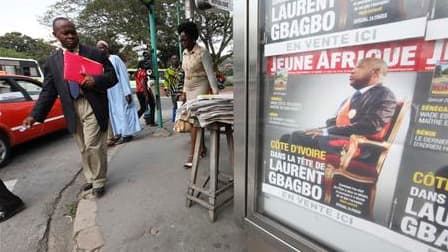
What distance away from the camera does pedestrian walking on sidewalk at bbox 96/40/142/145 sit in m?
4.46

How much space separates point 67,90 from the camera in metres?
2.51

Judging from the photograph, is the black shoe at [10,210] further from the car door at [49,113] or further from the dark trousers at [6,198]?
the car door at [49,113]

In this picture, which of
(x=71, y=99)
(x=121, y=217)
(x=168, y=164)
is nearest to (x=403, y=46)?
(x=121, y=217)

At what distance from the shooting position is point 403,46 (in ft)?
2.78

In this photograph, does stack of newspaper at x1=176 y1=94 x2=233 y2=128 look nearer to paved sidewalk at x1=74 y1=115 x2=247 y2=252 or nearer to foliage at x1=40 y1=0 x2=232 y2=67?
paved sidewalk at x1=74 y1=115 x2=247 y2=252

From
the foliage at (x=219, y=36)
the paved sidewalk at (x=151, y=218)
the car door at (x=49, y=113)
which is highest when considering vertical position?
the foliage at (x=219, y=36)

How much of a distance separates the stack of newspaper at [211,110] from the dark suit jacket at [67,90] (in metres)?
1.12

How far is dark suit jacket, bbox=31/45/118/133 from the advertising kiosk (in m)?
1.78

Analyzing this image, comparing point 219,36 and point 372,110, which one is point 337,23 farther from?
point 219,36

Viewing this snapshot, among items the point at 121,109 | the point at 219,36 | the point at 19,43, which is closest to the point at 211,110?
the point at 121,109

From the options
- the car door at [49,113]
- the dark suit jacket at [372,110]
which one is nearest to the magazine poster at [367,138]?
the dark suit jacket at [372,110]

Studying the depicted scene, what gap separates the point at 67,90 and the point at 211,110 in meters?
1.53

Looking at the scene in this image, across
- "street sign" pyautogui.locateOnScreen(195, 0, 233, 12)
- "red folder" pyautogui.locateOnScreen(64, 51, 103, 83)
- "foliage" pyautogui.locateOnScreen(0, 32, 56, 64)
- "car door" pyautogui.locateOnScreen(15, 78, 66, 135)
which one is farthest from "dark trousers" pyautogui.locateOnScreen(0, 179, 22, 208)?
"foliage" pyautogui.locateOnScreen(0, 32, 56, 64)

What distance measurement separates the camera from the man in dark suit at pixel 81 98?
8.07 feet
